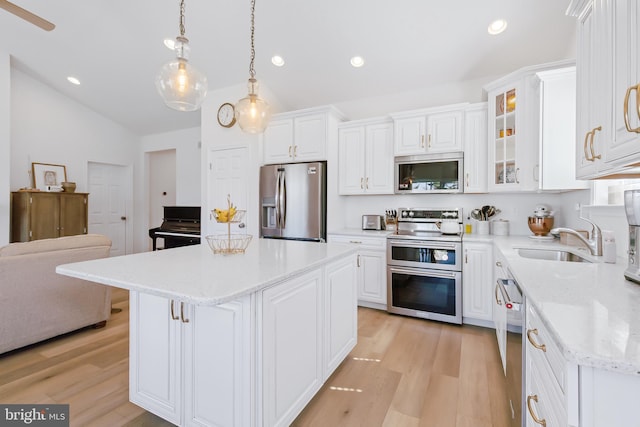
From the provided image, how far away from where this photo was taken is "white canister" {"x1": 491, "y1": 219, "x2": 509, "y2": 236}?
126 inches

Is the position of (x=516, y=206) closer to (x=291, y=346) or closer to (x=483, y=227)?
(x=483, y=227)

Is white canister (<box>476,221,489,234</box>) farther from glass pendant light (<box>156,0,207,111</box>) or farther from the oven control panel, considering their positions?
glass pendant light (<box>156,0,207,111</box>)

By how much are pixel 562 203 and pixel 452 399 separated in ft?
7.63

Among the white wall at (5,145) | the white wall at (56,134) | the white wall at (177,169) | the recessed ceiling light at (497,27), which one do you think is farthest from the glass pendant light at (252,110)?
the white wall at (56,134)

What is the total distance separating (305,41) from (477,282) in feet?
10.3

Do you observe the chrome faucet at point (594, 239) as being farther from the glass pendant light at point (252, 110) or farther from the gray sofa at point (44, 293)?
the gray sofa at point (44, 293)

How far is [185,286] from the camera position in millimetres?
1183

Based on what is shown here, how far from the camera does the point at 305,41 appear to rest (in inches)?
131

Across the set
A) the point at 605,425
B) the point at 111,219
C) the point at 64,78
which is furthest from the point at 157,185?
the point at 605,425

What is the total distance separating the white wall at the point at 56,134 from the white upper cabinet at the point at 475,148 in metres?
6.69

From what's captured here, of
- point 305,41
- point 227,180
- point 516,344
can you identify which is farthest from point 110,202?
point 516,344

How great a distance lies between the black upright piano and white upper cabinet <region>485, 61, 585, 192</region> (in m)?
4.30

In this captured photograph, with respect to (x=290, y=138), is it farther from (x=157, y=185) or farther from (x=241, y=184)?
(x=157, y=185)

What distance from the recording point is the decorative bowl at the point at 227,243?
200 cm
